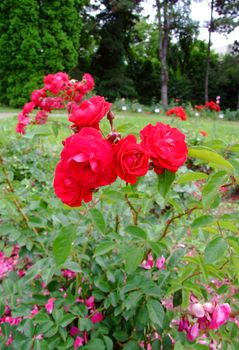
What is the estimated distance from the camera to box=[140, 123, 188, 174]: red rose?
0.65 meters

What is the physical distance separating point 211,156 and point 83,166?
0.22m

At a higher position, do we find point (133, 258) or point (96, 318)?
point (133, 258)

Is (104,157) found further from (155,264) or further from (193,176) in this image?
(155,264)

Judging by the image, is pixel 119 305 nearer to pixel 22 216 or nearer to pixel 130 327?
pixel 130 327

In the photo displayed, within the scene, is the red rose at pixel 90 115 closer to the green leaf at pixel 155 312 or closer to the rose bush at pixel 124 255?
the rose bush at pixel 124 255

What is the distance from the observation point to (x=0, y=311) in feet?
3.31

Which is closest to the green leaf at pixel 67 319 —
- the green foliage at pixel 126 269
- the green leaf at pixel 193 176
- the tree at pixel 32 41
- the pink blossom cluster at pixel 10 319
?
the green foliage at pixel 126 269

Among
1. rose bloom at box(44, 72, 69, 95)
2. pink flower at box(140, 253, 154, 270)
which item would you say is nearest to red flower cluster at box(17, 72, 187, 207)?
pink flower at box(140, 253, 154, 270)

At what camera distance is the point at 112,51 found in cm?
1481

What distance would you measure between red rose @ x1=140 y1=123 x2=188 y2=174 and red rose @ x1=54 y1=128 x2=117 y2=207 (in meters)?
0.07

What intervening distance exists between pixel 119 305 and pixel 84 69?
15.3m

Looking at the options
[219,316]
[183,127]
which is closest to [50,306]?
[219,316]

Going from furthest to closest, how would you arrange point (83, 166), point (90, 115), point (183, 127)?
point (183, 127) → point (90, 115) → point (83, 166)

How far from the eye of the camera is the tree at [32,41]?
→ 10109mm
